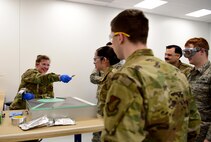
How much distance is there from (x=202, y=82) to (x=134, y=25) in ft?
3.89

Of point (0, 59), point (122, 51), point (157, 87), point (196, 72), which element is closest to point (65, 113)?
point (122, 51)

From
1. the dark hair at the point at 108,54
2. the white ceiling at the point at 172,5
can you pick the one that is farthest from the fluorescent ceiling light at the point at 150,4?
the dark hair at the point at 108,54

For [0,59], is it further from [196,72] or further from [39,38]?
[196,72]

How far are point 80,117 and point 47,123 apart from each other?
312 mm

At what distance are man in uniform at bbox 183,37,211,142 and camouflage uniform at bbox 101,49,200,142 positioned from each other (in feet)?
3.14

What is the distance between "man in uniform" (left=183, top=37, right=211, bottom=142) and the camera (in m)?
1.75

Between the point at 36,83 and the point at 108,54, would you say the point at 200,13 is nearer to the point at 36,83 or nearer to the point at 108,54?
the point at 108,54

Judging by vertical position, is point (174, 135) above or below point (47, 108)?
above

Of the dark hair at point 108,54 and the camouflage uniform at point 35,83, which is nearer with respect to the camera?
the dark hair at point 108,54

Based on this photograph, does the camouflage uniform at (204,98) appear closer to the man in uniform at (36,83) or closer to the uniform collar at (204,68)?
the uniform collar at (204,68)

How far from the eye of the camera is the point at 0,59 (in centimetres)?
371

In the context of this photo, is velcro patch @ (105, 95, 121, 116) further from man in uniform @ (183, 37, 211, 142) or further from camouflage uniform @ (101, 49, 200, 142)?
man in uniform @ (183, 37, 211, 142)

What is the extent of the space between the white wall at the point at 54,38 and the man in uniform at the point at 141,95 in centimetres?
333

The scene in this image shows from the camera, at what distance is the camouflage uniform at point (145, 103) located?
Result: 75 centimetres
